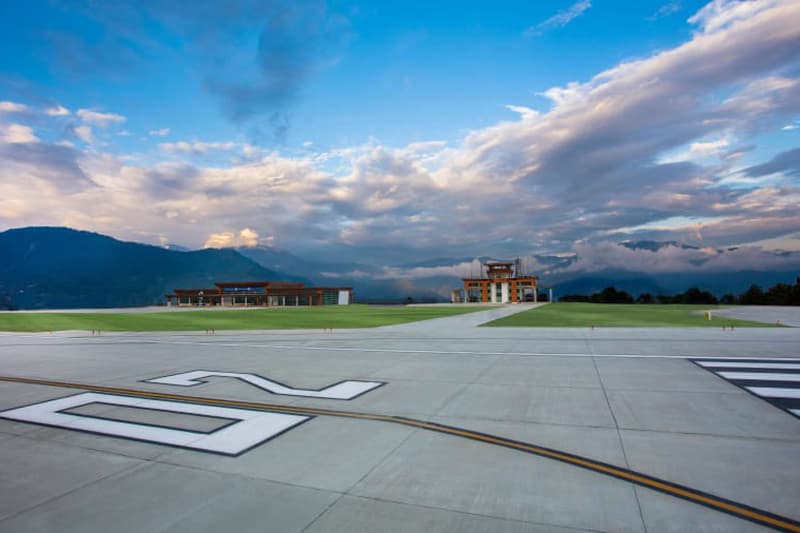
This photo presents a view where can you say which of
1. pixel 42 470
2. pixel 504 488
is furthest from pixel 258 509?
pixel 42 470

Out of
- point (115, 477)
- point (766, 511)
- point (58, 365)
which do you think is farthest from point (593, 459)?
point (58, 365)

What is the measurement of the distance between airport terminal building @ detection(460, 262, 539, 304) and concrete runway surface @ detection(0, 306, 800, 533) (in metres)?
80.3

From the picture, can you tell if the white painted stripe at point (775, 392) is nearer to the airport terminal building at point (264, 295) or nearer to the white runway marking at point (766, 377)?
the white runway marking at point (766, 377)

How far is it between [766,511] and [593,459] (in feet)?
6.28

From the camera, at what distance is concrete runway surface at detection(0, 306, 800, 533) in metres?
4.73

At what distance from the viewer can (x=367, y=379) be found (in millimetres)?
12203

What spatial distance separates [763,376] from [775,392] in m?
2.24

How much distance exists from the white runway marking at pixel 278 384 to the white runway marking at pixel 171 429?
1688 millimetres

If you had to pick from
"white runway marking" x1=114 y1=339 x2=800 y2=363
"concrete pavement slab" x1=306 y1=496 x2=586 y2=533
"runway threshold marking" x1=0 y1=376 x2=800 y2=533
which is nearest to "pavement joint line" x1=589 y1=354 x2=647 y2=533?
"runway threshold marking" x1=0 y1=376 x2=800 y2=533

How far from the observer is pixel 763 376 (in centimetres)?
1188

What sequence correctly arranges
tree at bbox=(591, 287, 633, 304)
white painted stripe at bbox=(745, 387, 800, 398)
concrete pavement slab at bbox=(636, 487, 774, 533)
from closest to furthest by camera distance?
concrete pavement slab at bbox=(636, 487, 774, 533) < white painted stripe at bbox=(745, 387, 800, 398) < tree at bbox=(591, 287, 633, 304)

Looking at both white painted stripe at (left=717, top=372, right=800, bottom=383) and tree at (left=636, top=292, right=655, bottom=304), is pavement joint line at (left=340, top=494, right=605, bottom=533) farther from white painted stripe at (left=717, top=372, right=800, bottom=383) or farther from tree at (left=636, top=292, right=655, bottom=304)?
tree at (left=636, top=292, right=655, bottom=304)

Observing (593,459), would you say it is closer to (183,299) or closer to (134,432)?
(134,432)

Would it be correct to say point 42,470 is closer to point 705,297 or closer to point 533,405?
point 533,405
